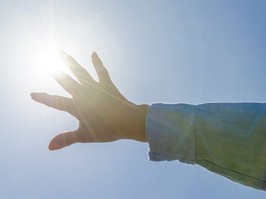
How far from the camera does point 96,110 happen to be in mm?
1587

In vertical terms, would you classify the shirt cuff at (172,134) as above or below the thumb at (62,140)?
above

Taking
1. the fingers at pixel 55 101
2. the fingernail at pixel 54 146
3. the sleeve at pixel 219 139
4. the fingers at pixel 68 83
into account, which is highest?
the fingers at pixel 68 83

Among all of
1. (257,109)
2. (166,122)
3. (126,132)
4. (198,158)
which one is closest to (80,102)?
(126,132)

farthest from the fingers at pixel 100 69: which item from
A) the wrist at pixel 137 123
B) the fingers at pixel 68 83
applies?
the wrist at pixel 137 123

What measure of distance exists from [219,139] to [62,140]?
718 millimetres

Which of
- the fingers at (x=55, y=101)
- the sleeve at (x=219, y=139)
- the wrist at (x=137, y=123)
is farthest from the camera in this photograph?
the fingers at (x=55, y=101)

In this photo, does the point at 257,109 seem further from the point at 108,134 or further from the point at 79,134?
the point at 79,134

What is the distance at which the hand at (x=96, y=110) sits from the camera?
153 centimetres

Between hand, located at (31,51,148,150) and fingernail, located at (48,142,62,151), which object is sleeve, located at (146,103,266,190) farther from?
fingernail, located at (48,142,62,151)

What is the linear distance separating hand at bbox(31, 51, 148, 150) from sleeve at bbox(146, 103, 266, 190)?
0.48 feet

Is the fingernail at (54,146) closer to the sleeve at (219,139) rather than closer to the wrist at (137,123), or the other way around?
the wrist at (137,123)

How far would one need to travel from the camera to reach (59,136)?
170cm

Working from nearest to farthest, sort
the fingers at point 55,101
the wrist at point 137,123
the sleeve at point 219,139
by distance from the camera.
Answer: the sleeve at point 219,139, the wrist at point 137,123, the fingers at point 55,101

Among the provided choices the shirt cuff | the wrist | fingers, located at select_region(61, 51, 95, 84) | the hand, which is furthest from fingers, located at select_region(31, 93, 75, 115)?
the shirt cuff
